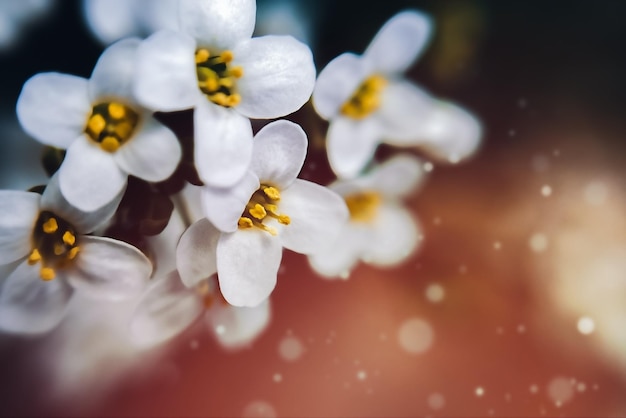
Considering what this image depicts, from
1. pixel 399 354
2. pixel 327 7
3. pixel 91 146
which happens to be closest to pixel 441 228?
pixel 399 354

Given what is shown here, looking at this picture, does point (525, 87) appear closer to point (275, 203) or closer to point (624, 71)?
point (624, 71)

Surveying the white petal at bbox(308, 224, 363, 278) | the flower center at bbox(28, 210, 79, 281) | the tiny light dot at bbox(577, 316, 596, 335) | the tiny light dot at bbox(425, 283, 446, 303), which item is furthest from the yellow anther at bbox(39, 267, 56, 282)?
the tiny light dot at bbox(577, 316, 596, 335)

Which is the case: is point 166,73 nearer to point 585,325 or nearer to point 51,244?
point 51,244

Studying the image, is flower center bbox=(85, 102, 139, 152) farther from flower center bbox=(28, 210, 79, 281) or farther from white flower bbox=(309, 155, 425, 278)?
white flower bbox=(309, 155, 425, 278)

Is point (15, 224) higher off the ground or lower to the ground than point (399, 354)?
higher

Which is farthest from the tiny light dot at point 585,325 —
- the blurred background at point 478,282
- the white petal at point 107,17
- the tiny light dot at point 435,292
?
the white petal at point 107,17

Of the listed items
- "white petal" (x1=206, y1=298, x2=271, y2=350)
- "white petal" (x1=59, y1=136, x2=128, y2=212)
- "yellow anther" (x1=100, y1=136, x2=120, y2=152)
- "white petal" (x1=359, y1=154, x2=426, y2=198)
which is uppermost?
"yellow anther" (x1=100, y1=136, x2=120, y2=152)
